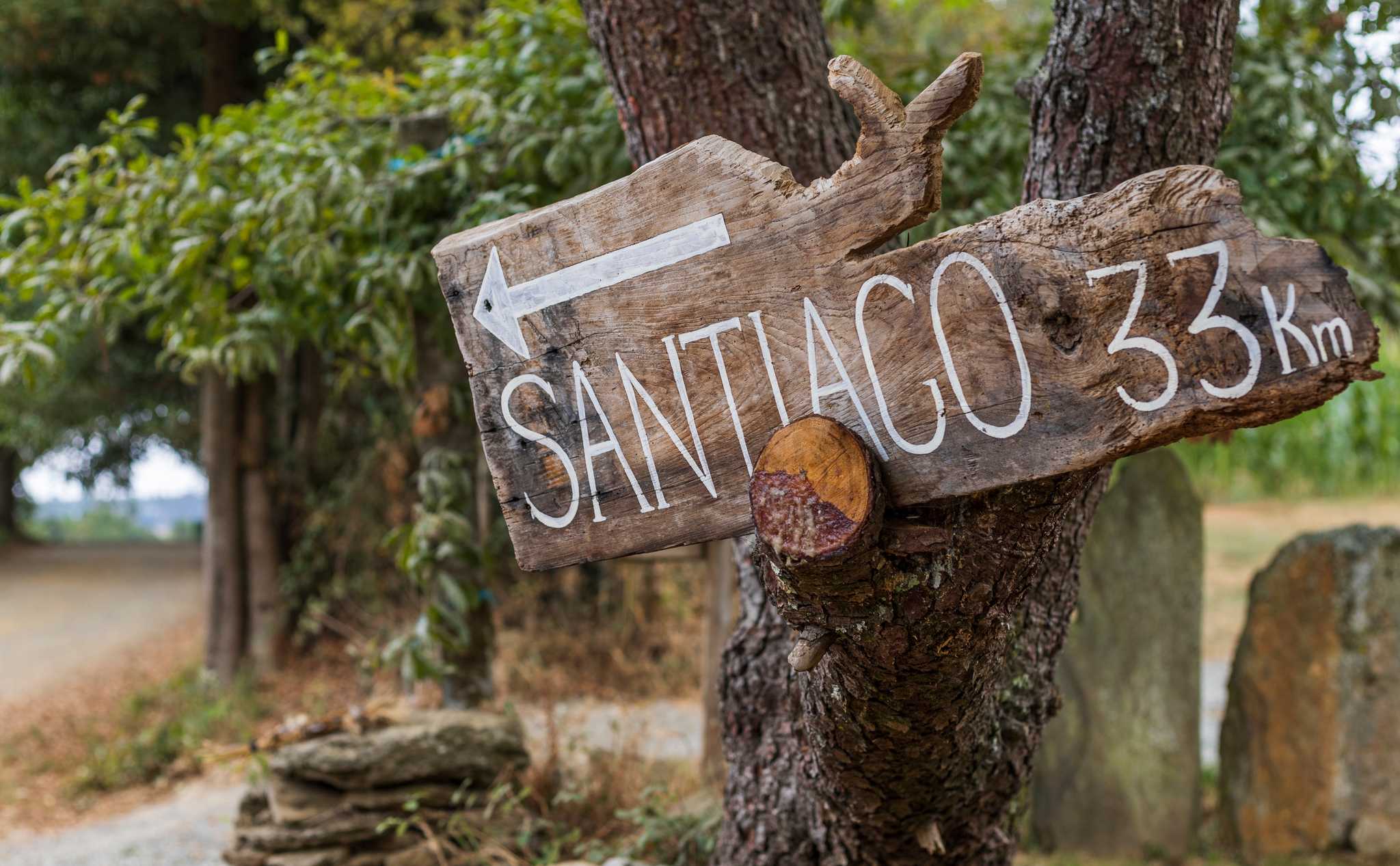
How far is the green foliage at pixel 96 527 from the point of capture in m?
16.5

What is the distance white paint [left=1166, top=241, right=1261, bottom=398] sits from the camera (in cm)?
124

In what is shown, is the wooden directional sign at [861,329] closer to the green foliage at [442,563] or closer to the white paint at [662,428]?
the white paint at [662,428]

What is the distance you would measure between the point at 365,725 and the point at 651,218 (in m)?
2.64

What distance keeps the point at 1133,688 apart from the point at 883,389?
3.63 meters

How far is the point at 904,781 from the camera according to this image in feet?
6.44

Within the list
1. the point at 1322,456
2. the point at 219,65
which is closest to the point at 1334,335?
the point at 219,65

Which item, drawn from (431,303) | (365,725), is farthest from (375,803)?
(431,303)

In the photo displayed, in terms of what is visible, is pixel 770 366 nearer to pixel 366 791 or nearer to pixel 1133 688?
pixel 366 791

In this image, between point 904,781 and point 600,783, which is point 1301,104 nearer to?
point 904,781

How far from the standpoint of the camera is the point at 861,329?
4.81ft

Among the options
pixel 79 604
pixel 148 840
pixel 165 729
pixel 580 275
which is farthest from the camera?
pixel 79 604

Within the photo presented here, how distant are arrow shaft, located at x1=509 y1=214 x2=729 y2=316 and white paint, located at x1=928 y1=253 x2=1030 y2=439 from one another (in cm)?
30

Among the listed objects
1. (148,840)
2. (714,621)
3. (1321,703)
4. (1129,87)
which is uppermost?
(1129,87)

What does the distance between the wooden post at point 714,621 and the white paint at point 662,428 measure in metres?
2.74
